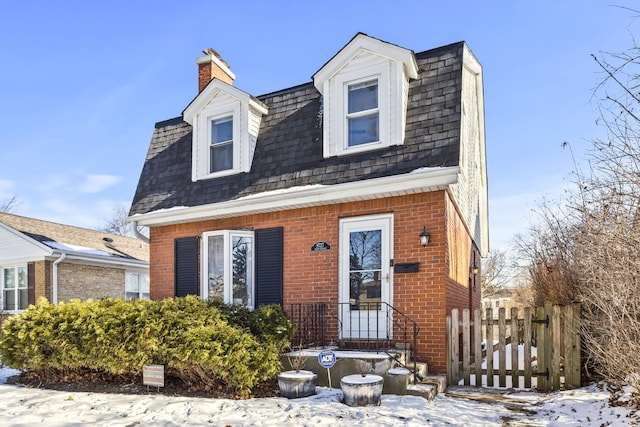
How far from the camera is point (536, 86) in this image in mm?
8227

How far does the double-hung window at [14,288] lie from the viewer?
15.6 meters

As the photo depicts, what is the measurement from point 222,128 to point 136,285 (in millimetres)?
10434

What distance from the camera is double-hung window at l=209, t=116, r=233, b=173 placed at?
9836 mm

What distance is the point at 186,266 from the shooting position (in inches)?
390

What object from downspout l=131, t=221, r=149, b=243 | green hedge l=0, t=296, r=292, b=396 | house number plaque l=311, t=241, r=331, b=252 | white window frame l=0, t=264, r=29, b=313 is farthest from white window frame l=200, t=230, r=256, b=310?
white window frame l=0, t=264, r=29, b=313

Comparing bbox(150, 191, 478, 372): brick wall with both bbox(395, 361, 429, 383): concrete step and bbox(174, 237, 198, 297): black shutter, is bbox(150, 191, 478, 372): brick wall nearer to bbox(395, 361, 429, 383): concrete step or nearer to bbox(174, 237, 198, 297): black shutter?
bbox(395, 361, 429, 383): concrete step

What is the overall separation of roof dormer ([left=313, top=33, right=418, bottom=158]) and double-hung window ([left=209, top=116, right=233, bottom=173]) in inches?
93.0

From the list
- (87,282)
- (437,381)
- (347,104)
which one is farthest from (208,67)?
(87,282)

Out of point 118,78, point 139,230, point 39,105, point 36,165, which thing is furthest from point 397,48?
point 36,165

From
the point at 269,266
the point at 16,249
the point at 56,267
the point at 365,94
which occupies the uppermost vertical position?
the point at 365,94

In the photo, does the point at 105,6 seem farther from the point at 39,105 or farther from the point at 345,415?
the point at 345,415

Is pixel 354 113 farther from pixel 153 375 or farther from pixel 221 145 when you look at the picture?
pixel 153 375

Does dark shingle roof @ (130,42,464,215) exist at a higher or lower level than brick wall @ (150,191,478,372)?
higher

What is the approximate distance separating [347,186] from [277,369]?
10.4 feet
